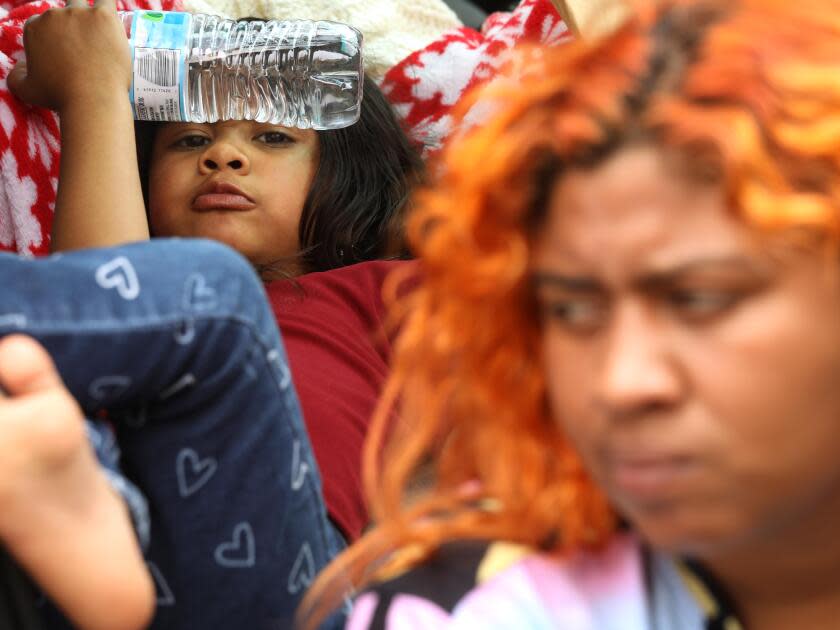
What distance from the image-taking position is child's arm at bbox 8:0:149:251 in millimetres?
1201

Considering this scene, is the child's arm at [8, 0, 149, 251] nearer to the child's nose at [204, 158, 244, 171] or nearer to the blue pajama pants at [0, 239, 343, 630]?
the child's nose at [204, 158, 244, 171]

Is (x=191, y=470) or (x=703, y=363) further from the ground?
(x=703, y=363)

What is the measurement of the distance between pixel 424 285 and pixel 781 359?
239mm

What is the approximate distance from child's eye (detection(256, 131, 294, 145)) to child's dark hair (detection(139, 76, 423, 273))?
0.17 ft

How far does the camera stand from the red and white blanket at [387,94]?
133 cm

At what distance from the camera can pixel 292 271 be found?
1479 mm

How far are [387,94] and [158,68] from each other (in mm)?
396

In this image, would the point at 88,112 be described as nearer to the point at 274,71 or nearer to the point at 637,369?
the point at 274,71

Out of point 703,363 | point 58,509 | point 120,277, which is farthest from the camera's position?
point 120,277

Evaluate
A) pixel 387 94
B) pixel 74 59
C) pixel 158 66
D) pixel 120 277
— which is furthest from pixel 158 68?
pixel 120 277

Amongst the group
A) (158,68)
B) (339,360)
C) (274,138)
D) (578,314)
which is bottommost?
(339,360)

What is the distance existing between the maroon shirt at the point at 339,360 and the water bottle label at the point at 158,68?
25cm

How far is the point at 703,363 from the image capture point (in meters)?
0.56

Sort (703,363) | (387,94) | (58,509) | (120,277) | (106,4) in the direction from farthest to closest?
(387,94) → (106,4) → (120,277) → (58,509) → (703,363)
